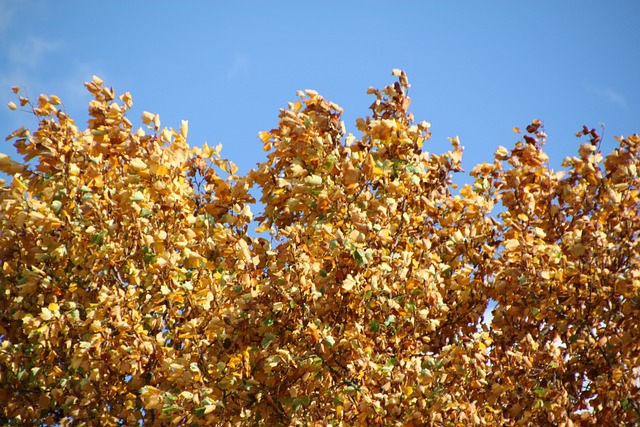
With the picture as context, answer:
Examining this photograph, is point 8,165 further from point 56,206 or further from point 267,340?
point 267,340

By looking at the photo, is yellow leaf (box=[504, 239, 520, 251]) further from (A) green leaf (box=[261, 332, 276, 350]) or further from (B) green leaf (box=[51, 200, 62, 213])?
(B) green leaf (box=[51, 200, 62, 213])

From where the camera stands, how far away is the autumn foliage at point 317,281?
5719 millimetres

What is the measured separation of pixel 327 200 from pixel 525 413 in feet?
8.13

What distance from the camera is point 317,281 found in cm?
596

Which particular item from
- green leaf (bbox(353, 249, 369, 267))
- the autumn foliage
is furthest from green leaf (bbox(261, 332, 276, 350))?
green leaf (bbox(353, 249, 369, 267))

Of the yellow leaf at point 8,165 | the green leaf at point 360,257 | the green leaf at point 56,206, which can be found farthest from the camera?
the yellow leaf at point 8,165

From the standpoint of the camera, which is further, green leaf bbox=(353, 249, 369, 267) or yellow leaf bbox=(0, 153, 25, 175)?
yellow leaf bbox=(0, 153, 25, 175)

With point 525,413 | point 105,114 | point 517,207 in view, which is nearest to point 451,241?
point 517,207

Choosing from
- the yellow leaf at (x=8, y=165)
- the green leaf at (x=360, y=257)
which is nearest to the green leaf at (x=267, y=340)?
the green leaf at (x=360, y=257)

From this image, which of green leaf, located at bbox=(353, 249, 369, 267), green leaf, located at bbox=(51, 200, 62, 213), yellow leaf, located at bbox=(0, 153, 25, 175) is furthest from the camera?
yellow leaf, located at bbox=(0, 153, 25, 175)

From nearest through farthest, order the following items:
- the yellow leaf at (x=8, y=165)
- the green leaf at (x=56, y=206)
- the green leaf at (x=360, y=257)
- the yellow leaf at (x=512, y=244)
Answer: the green leaf at (x=360, y=257) < the yellow leaf at (x=512, y=244) < the green leaf at (x=56, y=206) < the yellow leaf at (x=8, y=165)

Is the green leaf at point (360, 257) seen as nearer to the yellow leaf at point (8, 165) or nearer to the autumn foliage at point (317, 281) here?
the autumn foliage at point (317, 281)

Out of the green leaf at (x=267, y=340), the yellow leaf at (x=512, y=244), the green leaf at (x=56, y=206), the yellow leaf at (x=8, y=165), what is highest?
the yellow leaf at (x=8, y=165)

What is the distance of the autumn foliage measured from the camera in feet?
18.8
